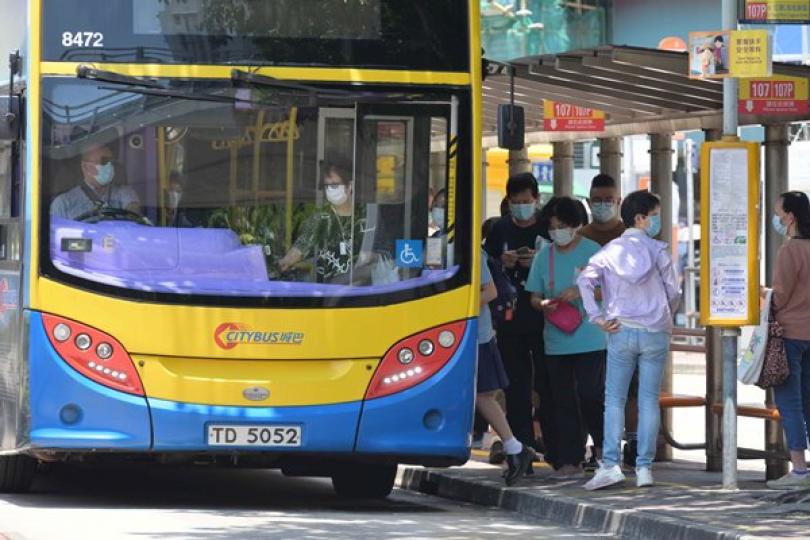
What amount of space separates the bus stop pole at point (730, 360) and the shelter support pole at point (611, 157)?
10.9ft

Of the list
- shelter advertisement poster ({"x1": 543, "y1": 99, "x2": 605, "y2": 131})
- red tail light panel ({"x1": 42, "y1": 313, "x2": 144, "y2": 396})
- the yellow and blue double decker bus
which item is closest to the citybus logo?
the yellow and blue double decker bus

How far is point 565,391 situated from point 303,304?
2.38 m

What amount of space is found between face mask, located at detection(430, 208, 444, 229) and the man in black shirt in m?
1.87

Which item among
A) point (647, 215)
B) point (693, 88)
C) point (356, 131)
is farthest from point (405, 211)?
point (693, 88)

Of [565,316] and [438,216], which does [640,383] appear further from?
[438,216]

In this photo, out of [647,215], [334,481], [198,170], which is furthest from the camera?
[334,481]

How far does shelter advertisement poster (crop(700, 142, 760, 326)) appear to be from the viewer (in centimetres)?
1181

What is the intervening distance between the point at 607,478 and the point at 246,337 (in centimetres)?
250

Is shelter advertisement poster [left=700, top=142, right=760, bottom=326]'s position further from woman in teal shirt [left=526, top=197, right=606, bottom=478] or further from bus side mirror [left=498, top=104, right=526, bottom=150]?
woman in teal shirt [left=526, top=197, right=606, bottom=478]

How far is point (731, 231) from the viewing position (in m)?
11.9

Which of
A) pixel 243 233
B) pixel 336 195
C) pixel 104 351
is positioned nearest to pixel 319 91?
pixel 336 195

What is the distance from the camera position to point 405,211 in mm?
11680

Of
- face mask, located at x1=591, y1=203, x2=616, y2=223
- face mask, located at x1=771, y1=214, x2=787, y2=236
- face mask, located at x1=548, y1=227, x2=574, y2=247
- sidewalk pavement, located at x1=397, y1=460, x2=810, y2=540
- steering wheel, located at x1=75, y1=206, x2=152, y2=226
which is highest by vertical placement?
face mask, located at x1=591, y1=203, x2=616, y2=223

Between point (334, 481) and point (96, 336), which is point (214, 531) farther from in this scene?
point (334, 481)
